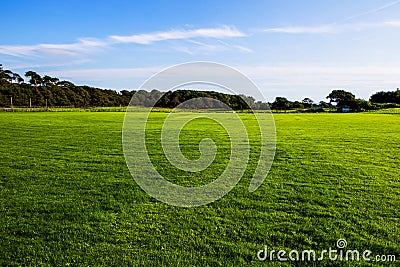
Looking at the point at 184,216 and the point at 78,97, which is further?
the point at 78,97

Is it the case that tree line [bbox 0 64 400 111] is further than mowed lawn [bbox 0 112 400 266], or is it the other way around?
tree line [bbox 0 64 400 111]

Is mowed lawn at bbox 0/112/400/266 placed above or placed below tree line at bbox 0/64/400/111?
below

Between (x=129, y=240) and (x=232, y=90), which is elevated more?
(x=232, y=90)

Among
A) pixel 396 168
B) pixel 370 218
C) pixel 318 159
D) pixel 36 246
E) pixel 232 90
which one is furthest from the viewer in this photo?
→ pixel 318 159

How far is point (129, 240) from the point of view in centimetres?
466

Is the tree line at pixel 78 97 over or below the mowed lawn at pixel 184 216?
over

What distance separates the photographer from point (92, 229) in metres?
4.99

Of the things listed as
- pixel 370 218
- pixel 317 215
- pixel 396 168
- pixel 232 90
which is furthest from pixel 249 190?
pixel 396 168

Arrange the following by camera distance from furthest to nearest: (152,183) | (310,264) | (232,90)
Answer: (152,183), (232,90), (310,264)

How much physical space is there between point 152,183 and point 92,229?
267cm

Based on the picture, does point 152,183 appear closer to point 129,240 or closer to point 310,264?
point 129,240

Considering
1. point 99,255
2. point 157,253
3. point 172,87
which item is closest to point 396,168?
point 172,87

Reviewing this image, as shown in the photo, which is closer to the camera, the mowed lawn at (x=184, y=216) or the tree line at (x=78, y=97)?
the mowed lawn at (x=184, y=216)

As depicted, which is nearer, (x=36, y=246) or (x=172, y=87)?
(x=36, y=246)
